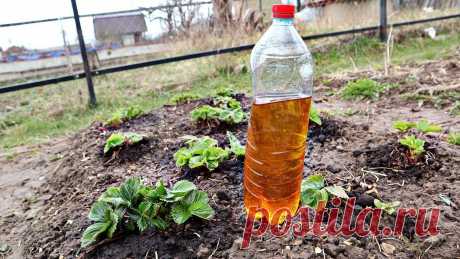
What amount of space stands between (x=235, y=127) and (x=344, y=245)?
4.61 ft

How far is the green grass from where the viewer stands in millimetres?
4098

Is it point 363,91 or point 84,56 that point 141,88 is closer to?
point 84,56

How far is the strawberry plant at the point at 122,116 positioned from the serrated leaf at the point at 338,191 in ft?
6.34

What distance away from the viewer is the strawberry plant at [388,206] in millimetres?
1476

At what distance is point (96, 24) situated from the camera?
611 centimetres


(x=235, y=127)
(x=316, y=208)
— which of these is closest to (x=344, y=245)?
(x=316, y=208)

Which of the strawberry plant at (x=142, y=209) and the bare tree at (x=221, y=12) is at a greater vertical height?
the bare tree at (x=221, y=12)

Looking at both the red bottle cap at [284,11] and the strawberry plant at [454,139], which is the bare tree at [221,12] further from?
the red bottle cap at [284,11]

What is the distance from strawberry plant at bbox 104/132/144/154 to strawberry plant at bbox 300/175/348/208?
1208 mm

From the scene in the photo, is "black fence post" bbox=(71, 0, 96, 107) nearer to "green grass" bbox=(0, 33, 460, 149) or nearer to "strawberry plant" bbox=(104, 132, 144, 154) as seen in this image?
"green grass" bbox=(0, 33, 460, 149)

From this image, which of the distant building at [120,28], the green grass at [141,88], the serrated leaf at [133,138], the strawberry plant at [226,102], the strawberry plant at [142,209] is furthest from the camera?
the distant building at [120,28]

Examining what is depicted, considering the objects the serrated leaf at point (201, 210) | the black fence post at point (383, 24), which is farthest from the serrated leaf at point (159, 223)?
the black fence post at point (383, 24)

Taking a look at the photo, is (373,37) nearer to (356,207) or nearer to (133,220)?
(356,207)

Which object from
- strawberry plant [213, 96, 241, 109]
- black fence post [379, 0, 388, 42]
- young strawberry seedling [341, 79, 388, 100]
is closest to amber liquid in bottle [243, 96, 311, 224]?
strawberry plant [213, 96, 241, 109]
